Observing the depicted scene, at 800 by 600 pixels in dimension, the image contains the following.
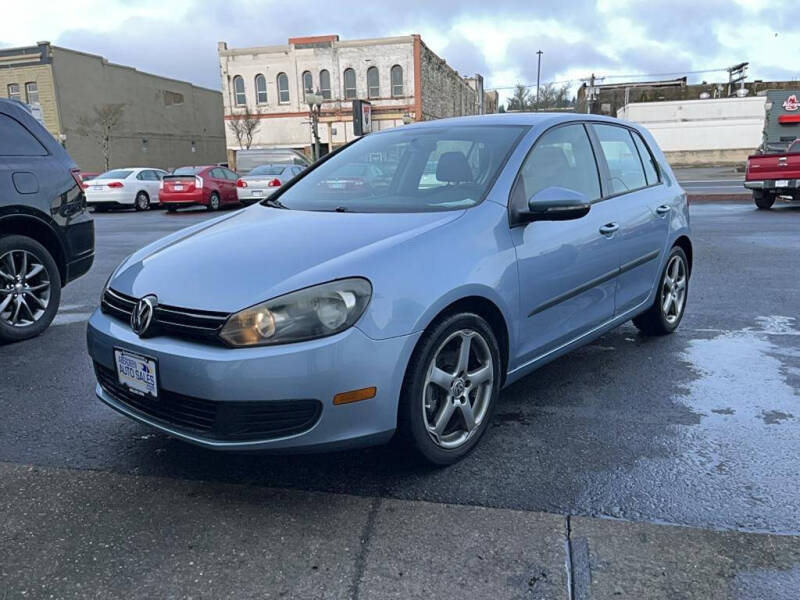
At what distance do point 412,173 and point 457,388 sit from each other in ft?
4.35

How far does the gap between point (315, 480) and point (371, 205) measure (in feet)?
4.50

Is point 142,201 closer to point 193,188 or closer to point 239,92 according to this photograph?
point 193,188

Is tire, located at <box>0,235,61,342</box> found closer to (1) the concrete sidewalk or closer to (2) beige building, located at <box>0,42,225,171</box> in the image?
(1) the concrete sidewalk

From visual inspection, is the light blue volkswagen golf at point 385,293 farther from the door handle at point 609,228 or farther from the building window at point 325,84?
the building window at point 325,84

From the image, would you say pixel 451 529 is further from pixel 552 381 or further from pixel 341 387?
pixel 552 381

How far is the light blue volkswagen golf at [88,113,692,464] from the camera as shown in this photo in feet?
8.00

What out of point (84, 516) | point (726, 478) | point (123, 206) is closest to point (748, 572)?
point (726, 478)

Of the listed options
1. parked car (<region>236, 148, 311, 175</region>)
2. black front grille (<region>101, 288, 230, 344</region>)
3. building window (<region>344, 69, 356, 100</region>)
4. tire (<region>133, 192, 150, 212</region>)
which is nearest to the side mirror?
black front grille (<region>101, 288, 230, 344</region>)

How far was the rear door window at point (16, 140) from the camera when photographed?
4953 mm

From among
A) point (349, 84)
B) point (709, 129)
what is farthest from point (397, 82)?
point (709, 129)

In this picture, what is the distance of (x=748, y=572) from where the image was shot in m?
2.20

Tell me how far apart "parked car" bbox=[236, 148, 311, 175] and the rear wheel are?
484cm

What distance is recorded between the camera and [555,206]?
10.1 ft

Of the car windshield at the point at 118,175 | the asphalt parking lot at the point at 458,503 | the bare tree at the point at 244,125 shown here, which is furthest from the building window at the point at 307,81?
the asphalt parking lot at the point at 458,503
